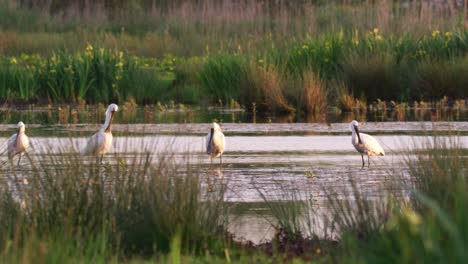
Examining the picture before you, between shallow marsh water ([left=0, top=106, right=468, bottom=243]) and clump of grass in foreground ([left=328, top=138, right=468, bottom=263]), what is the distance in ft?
0.88

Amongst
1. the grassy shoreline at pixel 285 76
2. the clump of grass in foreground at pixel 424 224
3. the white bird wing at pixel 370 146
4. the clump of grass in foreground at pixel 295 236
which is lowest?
the clump of grass in foreground at pixel 295 236

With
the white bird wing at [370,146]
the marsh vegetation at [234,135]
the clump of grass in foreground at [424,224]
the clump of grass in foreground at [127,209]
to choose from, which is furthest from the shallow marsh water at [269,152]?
the clump of grass in foreground at [127,209]

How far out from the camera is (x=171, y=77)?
2681 cm

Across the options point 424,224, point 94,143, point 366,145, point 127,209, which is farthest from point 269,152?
point 424,224

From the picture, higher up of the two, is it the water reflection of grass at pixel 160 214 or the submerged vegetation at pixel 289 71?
the submerged vegetation at pixel 289 71

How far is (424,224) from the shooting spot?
19.7 ft

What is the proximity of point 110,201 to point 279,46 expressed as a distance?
17.6 metres

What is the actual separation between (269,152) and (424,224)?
933 cm

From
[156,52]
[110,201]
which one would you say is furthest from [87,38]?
[110,201]

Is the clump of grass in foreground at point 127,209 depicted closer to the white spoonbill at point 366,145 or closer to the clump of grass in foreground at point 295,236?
the clump of grass in foreground at point 295,236

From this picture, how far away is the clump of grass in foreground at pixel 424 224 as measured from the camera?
4.97 metres

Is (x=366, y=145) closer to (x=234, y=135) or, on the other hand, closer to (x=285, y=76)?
(x=234, y=135)

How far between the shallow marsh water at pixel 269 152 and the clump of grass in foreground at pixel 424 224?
0.27m

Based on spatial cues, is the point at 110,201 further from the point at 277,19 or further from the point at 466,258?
the point at 277,19
